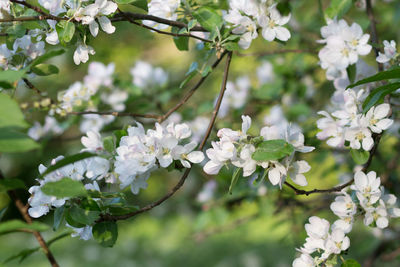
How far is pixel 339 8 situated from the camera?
3.95ft

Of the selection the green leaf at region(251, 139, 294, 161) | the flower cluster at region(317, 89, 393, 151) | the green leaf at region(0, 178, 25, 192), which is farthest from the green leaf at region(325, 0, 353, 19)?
the green leaf at region(0, 178, 25, 192)

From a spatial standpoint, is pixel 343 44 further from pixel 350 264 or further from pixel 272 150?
pixel 350 264

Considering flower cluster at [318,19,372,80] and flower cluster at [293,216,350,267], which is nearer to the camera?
flower cluster at [293,216,350,267]

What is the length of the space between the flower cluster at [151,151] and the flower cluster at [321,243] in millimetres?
271

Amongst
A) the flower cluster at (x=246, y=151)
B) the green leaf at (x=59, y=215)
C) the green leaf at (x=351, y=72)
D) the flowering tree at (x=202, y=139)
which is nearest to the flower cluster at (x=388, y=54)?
the flowering tree at (x=202, y=139)

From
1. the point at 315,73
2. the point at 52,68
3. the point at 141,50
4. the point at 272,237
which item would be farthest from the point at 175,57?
the point at 52,68

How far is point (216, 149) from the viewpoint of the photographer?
2.93 feet

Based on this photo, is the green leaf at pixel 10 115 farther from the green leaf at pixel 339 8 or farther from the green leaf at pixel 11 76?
the green leaf at pixel 339 8

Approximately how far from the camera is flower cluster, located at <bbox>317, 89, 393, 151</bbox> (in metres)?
0.99

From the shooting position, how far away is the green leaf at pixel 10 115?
1.93 ft

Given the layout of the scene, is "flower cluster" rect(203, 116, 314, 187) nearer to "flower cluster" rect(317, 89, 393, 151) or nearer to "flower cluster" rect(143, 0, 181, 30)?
"flower cluster" rect(317, 89, 393, 151)

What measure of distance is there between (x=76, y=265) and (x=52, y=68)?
3.12 meters

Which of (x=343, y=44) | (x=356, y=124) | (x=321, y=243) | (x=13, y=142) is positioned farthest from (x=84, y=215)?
(x=343, y=44)

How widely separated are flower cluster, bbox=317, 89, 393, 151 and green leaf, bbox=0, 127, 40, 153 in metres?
0.64
